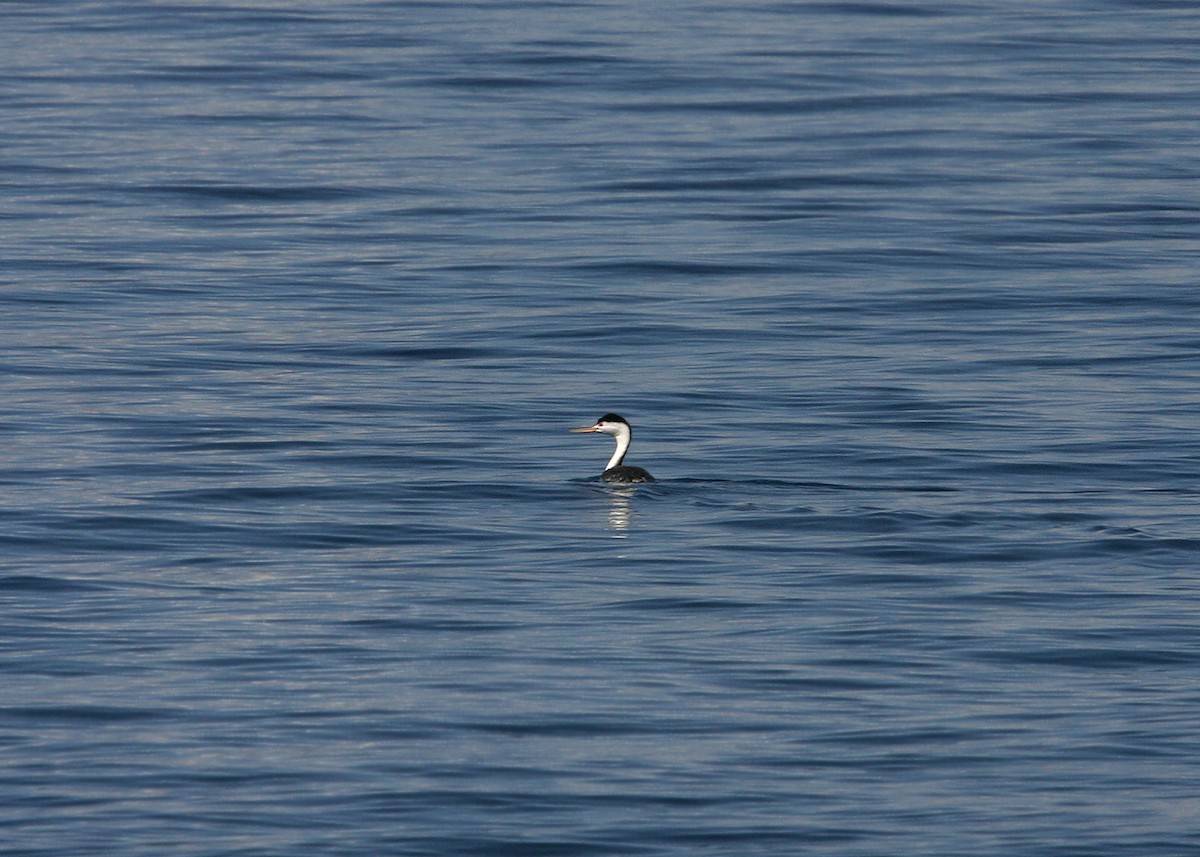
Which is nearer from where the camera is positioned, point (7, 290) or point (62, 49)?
point (7, 290)

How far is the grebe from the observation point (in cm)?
1719

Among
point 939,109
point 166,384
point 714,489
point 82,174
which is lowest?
point 714,489

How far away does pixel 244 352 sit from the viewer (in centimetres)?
2227

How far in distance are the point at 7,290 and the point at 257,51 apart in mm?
13684

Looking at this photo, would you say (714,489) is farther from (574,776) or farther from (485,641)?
(574,776)

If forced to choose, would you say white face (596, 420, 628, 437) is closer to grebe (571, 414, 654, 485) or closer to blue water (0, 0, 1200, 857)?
grebe (571, 414, 654, 485)

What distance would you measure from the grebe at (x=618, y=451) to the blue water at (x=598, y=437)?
0.59 feet

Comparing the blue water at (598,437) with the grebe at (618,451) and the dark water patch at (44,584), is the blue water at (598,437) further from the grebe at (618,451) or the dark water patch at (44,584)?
the grebe at (618,451)

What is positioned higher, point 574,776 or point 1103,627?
point 1103,627

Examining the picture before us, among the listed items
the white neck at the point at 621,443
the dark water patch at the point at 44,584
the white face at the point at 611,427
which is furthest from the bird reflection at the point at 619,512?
the dark water patch at the point at 44,584

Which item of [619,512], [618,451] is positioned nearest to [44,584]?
[619,512]

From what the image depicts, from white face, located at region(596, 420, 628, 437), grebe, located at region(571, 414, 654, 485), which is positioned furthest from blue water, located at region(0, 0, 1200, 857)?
white face, located at region(596, 420, 628, 437)

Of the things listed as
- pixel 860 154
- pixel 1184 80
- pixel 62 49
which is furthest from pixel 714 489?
pixel 62 49

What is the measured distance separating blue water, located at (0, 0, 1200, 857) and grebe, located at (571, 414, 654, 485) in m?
0.18
